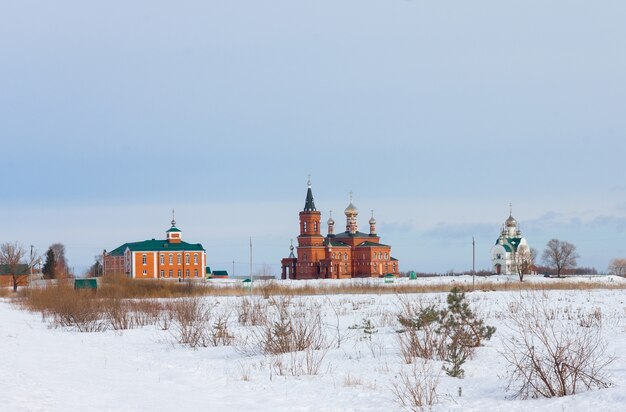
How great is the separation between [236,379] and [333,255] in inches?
3368

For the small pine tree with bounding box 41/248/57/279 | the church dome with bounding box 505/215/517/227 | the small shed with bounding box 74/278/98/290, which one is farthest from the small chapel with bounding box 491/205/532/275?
the small shed with bounding box 74/278/98/290

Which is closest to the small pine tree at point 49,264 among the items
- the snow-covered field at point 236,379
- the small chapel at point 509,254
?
the small chapel at point 509,254

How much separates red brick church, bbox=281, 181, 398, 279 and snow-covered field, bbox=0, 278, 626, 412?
7670cm

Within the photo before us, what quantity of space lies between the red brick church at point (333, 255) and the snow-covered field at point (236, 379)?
76700mm

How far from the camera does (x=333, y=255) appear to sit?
98188 mm

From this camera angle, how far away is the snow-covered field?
400 inches

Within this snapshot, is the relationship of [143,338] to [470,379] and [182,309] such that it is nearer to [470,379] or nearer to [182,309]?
[182,309]

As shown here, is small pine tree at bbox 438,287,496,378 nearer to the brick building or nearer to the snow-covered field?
the snow-covered field

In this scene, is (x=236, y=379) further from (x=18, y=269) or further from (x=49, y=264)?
(x=49, y=264)

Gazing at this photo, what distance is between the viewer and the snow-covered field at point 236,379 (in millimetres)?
10156

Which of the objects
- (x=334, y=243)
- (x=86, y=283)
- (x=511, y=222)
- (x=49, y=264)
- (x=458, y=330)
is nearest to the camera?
(x=458, y=330)

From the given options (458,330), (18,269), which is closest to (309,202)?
(18,269)

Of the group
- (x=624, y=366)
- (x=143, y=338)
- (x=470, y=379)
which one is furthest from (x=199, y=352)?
(x=624, y=366)

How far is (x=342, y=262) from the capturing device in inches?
3922
